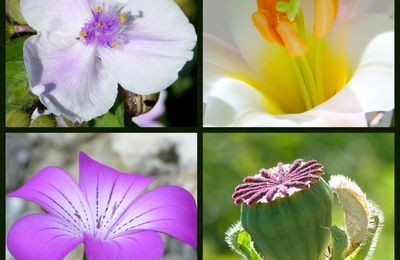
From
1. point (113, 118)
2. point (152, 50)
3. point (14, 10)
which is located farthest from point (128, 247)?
point (14, 10)

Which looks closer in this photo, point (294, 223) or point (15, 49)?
point (294, 223)

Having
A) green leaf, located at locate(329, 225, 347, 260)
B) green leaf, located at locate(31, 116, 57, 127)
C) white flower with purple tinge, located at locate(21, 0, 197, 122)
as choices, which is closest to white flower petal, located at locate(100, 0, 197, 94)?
white flower with purple tinge, located at locate(21, 0, 197, 122)

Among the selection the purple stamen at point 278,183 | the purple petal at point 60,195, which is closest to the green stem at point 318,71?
the purple stamen at point 278,183

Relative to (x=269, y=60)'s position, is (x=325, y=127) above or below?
below

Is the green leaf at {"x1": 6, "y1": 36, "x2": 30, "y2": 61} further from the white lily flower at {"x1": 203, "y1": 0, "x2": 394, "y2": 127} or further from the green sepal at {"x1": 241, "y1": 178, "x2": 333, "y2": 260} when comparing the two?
the green sepal at {"x1": 241, "y1": 178, "x2": 333, "y2": 260}

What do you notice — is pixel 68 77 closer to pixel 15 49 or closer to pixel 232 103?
pixel 15 49

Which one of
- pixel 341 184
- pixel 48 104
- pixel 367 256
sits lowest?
pixel 367 256

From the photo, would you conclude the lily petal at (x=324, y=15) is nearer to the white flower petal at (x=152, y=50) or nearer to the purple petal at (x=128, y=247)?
the white flower petal at (x=152, y=50)

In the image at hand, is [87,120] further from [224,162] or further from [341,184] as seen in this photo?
[341,184]
